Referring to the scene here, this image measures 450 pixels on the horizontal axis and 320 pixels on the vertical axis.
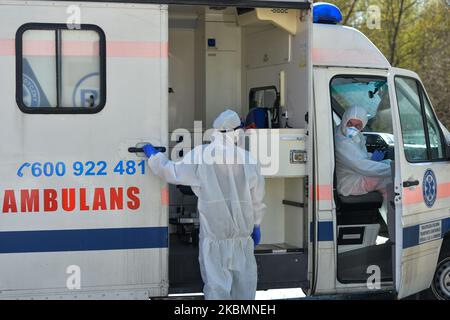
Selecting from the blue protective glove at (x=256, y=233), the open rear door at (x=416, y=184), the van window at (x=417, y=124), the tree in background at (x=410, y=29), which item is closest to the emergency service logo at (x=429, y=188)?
the open rear door at (x=416, y=184)

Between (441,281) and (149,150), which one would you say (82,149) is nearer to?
(149,150)

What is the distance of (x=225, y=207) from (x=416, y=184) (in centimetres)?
167

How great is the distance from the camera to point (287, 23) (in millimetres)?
5129

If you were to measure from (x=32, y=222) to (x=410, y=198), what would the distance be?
2944 millimetres

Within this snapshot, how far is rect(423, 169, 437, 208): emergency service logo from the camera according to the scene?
5.32m

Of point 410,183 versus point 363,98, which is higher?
point 363,98

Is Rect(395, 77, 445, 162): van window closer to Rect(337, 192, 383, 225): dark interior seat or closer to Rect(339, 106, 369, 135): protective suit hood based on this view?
Rect(339, 106, 369, 135): protective suit hood

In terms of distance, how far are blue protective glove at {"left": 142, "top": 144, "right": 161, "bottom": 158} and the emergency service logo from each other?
234 centimetres

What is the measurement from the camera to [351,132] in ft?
18.0

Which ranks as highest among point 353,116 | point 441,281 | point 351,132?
point 353,116

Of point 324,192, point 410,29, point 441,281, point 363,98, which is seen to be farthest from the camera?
point 410,29

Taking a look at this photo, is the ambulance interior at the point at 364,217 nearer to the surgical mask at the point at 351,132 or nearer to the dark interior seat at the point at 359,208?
the dark interior seat at the point at 359,208

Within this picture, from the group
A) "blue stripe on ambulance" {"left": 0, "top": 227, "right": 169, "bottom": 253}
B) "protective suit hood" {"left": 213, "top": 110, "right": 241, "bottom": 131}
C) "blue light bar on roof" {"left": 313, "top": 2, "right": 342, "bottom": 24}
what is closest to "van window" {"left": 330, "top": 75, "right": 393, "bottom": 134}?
"blue light bar on roof" {"left": 313, "top": 2, "right": 342, "bottom": 24}

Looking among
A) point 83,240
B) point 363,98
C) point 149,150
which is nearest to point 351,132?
point 363,98
